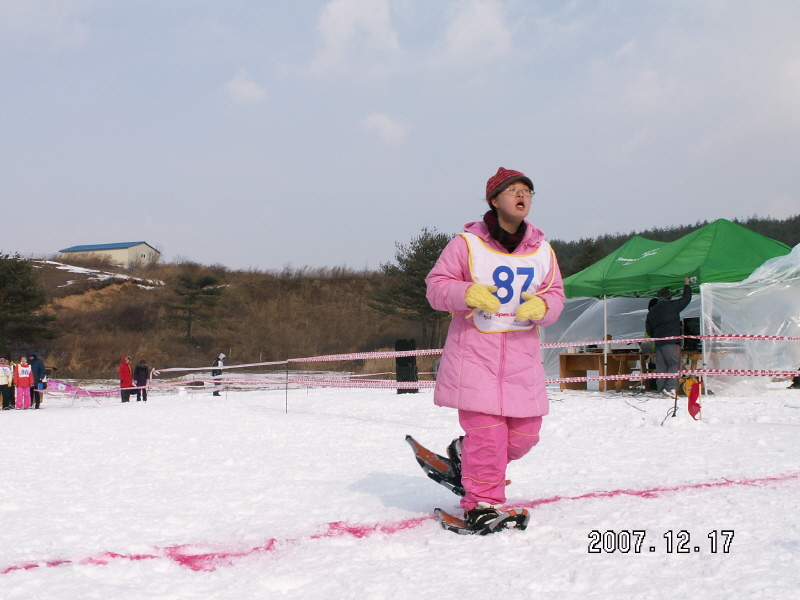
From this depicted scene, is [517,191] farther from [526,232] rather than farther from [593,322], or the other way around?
[593,322]

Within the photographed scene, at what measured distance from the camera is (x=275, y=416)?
9758mm

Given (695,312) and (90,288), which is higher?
(90,288)

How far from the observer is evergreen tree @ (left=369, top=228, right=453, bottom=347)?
37.1m

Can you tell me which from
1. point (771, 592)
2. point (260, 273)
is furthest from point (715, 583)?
point (260, 273)

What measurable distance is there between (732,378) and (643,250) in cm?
471

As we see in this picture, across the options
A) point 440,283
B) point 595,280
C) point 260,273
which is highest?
point 260,273

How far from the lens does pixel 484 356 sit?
3219 mm

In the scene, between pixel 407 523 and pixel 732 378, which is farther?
pixel 732 378

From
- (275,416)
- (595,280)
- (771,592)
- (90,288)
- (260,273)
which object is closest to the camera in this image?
(771,592)

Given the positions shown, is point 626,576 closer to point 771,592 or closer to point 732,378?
point 771,592

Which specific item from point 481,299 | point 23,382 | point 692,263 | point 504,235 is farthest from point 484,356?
point 23,382

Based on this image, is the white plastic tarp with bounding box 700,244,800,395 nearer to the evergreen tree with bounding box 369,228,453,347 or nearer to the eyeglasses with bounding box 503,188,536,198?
the eyeglasses with bounding box 503,188,536,198

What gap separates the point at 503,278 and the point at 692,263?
10.8m

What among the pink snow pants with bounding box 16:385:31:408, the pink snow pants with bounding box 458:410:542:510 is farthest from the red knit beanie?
the pink snow pants with bounding box 16:385:31:408
